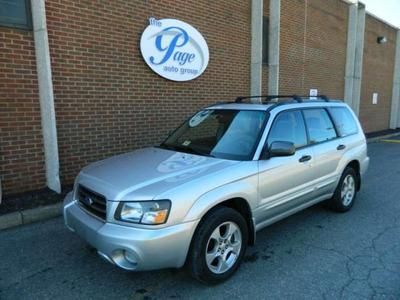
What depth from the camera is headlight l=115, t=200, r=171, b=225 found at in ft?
8.66

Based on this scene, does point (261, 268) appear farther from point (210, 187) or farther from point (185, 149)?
point (185, 149)

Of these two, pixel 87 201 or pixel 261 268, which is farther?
pixel 261 268

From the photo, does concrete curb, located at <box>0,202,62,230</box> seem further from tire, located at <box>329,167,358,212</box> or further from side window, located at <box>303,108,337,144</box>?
tire, located at <box>329,167,358,212</box>

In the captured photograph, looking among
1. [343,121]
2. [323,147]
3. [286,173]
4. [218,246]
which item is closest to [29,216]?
[218,246]

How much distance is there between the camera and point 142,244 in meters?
2.56

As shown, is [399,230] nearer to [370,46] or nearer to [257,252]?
[257,252]

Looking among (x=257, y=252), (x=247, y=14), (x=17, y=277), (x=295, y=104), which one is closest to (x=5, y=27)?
(x=17, y=277)

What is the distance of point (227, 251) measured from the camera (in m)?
3.12

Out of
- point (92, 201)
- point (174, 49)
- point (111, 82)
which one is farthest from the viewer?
point (174, 49)

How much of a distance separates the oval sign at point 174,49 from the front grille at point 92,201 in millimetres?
3919

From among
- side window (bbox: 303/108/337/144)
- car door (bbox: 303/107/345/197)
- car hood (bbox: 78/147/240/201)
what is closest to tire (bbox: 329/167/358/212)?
car door (bbox: 303/107/345/197)

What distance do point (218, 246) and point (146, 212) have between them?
822mm

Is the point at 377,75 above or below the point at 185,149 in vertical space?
above

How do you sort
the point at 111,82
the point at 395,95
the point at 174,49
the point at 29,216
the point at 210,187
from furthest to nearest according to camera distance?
the point at 395,95 → the point at 174,49 → the point at 111,82 → the point at 29,216 → the point at 210,187
